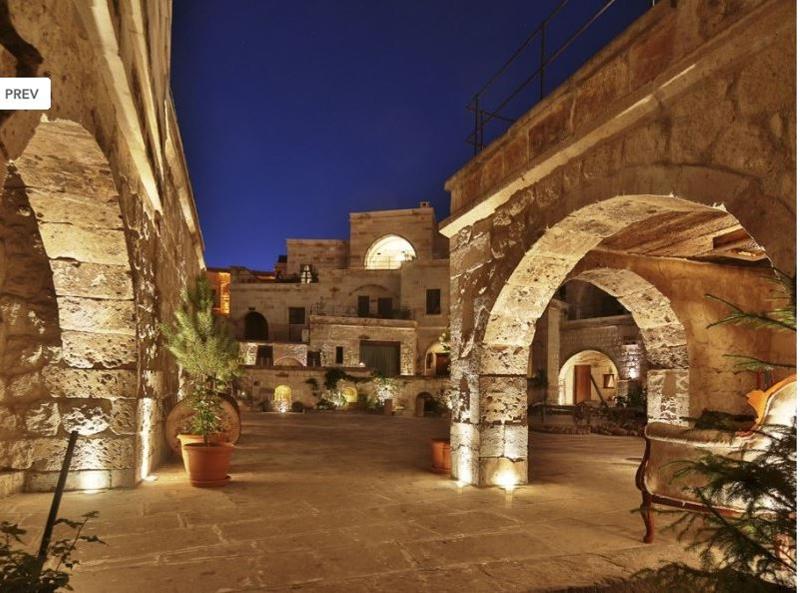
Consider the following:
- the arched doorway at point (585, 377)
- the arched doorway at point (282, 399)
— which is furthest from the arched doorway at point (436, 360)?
the arched doorway at point (282, 399)

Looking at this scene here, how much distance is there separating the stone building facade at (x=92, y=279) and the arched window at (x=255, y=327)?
939 inches

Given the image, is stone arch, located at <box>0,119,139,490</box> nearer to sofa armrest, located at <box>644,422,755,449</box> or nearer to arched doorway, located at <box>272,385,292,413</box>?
sofa armrest, located at <box>644,422,755,449</box>

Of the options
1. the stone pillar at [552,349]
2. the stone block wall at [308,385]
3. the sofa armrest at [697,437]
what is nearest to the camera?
the sofa armrest at [697,437]

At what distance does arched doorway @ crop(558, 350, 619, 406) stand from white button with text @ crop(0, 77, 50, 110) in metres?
21.1

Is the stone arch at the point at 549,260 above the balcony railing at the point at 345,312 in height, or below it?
below

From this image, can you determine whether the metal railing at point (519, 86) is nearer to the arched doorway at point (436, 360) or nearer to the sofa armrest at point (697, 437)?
the sofa armrest at point (697, 437)

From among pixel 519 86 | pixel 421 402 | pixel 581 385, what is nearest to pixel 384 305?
pixel 421 402

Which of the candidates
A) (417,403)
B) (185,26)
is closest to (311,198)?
(417,403)

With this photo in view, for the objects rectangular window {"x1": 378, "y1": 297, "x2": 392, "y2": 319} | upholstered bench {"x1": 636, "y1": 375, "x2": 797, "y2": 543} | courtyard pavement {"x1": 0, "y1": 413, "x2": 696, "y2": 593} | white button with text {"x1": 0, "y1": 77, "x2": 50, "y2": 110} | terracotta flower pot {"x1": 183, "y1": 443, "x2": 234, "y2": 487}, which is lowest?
courtyard pavement {"x1": 0, "y1": 413, "x2": 696, "y2": 593}

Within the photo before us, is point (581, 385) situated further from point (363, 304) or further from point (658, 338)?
point (658, 338)

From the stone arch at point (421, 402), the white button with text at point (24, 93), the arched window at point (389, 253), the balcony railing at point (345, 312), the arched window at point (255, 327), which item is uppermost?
the arched window at point (389, 253)

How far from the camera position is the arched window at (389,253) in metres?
30.9

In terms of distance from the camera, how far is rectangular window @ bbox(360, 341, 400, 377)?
24.8 meters

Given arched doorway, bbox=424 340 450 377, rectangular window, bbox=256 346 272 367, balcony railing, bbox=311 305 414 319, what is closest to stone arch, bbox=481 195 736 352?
arched doorway, bbox=424 340 450 377
